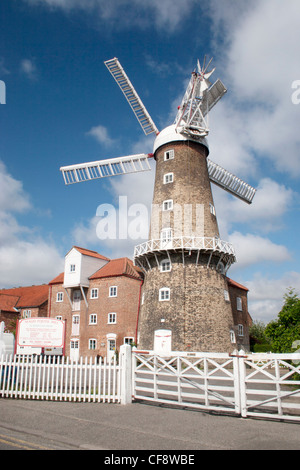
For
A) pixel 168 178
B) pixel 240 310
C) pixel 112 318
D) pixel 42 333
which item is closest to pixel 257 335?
pixel 240 310

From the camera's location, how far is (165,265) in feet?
81.1

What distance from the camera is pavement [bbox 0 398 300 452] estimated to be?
21.2 feet

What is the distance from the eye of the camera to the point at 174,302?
76.3ft

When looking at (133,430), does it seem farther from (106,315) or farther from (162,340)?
(106,315)

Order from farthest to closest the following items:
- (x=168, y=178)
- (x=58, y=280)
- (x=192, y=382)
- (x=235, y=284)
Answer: (x=58, y=280), (x=235, y=284), (x=168, y=178), (x=192, y=382)

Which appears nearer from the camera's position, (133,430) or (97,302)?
(133,430)

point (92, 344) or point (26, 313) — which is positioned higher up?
point (26, 313)

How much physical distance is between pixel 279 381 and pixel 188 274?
1535cm

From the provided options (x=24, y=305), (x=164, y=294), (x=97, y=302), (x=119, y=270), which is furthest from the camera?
(x=24, y=305)

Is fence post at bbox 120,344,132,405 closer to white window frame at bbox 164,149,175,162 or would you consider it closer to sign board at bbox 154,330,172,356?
sign board at bbox 154,330,172,356

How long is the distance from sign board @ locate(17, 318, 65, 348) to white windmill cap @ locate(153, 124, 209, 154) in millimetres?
17948

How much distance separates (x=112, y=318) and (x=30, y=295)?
56.8ft
